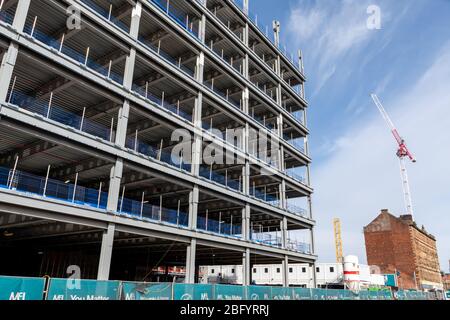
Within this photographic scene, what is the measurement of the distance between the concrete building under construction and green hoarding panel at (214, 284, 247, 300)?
13.3 ft

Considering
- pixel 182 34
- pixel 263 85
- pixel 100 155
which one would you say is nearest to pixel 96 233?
pixel 100 155

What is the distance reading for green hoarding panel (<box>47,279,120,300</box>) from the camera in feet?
38.4

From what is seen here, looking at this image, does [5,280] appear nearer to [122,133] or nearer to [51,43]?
[122,133]

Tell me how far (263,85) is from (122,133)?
78.8 ft

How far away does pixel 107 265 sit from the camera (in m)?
17.0

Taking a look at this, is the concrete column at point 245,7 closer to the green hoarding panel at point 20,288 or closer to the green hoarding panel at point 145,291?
the green hoarding panel at point 145,291

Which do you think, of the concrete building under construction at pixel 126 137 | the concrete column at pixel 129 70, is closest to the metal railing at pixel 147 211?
the concrete building under construction at pixel 126 137

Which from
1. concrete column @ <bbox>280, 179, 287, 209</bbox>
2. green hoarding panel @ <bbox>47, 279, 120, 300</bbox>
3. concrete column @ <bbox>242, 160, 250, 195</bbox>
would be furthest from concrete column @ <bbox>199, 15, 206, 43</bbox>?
green hoarding panel @ <bbox>47, 279, 120, 300</bbox>

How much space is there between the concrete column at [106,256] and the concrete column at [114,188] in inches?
38.9

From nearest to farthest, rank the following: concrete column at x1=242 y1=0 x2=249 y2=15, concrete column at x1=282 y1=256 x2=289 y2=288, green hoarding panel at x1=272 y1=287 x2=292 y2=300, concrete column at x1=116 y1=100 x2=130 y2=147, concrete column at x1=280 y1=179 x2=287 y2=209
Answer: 1. concrete column at x1=116 y1=100 x2=130 y2=147
2. green hoarding panel at x1=272 y1=287 x2=292 y2=300
3. concrete column at x1=282 y1=256 x2=289 y2=288
4. concrete column at x1=280 y1=179 x2=287 y2=209
5. concrete column at x1=242 y1=0 x2=249 y2=15

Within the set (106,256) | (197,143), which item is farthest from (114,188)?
(197,143)

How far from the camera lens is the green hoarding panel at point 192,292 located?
1549cm

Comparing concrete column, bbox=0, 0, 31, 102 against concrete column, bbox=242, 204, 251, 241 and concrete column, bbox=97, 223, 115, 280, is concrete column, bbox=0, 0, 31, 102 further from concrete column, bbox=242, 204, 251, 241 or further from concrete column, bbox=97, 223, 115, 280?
concrete column, bbox=242, 204, 251, 241
